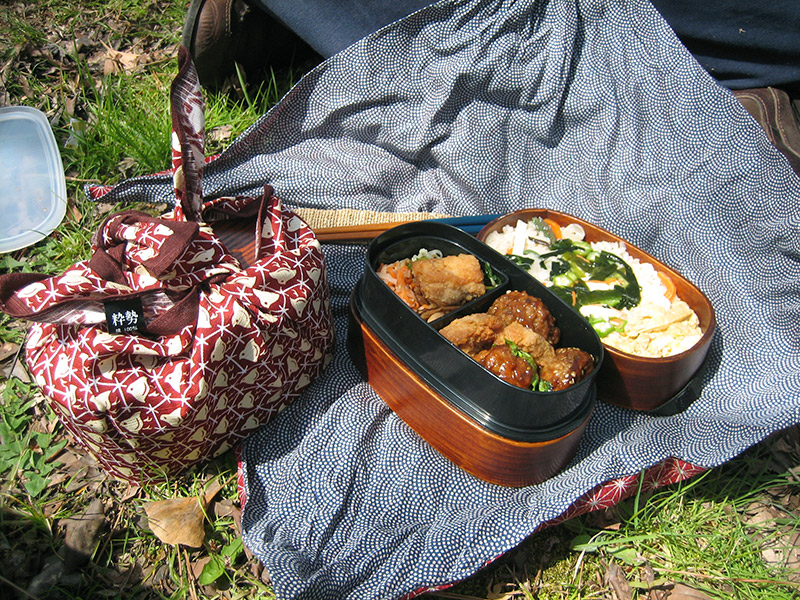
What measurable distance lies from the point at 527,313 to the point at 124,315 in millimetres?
1200

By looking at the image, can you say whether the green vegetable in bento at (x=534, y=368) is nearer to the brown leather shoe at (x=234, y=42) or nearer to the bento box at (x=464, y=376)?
the bento box at (x=464, y=376)

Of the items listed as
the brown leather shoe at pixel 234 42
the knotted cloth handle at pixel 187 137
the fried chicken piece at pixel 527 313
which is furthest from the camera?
the brown leather shoe at pixel 234 42

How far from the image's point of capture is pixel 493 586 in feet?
6.02

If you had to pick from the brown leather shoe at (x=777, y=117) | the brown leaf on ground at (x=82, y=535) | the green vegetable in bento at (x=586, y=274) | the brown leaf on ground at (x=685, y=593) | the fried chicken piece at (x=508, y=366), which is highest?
the brown leather shoe at (x=777, y=117)

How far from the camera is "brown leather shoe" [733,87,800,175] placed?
2529 millimetres

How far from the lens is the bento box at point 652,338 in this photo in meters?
2.00

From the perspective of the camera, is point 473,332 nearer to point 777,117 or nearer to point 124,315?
point 124,315

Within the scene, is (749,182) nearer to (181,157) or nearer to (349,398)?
(349,398)

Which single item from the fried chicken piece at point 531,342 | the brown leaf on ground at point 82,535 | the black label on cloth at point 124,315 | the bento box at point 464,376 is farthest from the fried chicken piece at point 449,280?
the brown leaf on ground at point 82,535

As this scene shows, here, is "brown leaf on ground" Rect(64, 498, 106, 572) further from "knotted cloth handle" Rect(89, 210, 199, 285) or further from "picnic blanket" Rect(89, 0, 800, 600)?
"knotted cloth handle" Rect(89, 210, 199, 285)

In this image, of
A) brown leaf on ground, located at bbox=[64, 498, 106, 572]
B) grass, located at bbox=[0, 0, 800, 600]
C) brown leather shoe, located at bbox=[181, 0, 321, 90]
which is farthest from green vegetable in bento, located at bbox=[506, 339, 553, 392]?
brown leather shoe, located at bbox=[181, 0, 321, 90]

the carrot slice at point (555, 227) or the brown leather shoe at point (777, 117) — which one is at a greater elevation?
the brown leather shoe at point (777, 117)

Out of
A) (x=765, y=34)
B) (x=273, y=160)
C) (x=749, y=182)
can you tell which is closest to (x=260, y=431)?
(x=273, y=160)

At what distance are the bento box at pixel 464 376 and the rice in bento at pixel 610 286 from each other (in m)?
0.19
